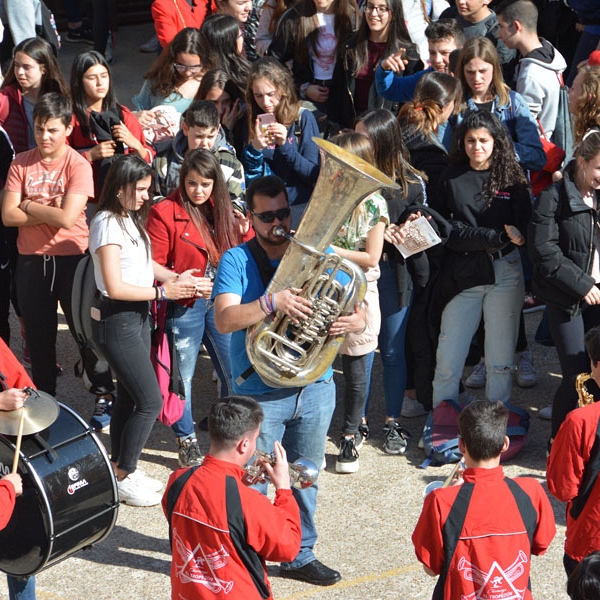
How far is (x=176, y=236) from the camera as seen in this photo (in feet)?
18.4

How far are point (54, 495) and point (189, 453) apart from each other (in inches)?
68.5

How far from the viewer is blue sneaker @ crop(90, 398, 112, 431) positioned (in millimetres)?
6223

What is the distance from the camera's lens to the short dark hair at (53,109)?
18.9ft

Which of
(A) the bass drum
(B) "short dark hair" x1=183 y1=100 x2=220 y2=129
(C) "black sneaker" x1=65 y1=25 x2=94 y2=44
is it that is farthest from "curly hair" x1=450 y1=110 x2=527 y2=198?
(C) "black sneaker" x1=65 y1=25 x2=94 y2=44

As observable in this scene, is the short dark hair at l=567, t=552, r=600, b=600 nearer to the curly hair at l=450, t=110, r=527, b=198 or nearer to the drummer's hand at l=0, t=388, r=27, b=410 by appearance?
the drummer's hand at l=0, t=388, r=27, b=410

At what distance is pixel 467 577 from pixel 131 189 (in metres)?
2.63

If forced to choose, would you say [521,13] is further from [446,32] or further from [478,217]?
[478,217]

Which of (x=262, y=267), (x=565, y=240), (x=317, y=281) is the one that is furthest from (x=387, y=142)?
(x=317, y=281)

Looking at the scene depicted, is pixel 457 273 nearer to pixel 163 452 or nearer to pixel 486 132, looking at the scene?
pixel 486 132

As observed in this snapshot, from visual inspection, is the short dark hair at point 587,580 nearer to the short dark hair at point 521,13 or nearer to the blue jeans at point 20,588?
the blue jeans at point 20,588

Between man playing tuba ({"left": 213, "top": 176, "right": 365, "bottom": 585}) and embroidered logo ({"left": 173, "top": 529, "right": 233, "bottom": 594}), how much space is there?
997mm

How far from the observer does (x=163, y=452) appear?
237 inches

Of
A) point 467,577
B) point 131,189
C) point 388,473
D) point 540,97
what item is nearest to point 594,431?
point 467,577

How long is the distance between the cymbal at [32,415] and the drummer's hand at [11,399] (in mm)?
26
